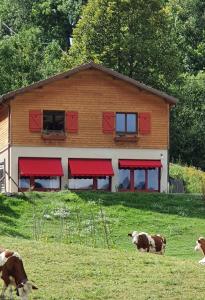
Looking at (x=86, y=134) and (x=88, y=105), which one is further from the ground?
(x=88, y=105)

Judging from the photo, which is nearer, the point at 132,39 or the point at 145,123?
the point at 145,123

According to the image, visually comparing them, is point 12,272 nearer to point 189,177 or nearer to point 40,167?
point 40,167

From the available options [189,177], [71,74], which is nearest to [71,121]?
[71,74]

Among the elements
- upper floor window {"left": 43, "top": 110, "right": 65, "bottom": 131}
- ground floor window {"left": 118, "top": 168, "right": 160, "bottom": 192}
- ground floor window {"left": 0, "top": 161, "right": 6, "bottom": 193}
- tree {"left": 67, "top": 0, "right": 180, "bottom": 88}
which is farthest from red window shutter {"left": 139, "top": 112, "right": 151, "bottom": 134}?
tree {"left": 67, "top": 0, "right": 180, "bottom": 88}

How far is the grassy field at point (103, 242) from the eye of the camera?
2373 cm

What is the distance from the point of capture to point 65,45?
96.3 meters

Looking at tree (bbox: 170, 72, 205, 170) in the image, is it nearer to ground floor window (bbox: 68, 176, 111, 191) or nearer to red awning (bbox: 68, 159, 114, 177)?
ground floor window (bbox: 68, 176, 111, 191)

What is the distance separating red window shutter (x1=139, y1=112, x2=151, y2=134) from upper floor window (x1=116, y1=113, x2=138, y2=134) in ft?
0.95

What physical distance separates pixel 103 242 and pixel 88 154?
17.9 m

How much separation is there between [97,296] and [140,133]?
32174 mm

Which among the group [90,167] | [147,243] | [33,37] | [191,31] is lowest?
[147,243]

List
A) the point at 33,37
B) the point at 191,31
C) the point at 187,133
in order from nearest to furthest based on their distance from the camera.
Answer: the point at 187,133, the point at 33,37, the point at 191,31

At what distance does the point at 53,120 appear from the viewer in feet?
176

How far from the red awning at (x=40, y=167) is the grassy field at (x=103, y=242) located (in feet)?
14.3
